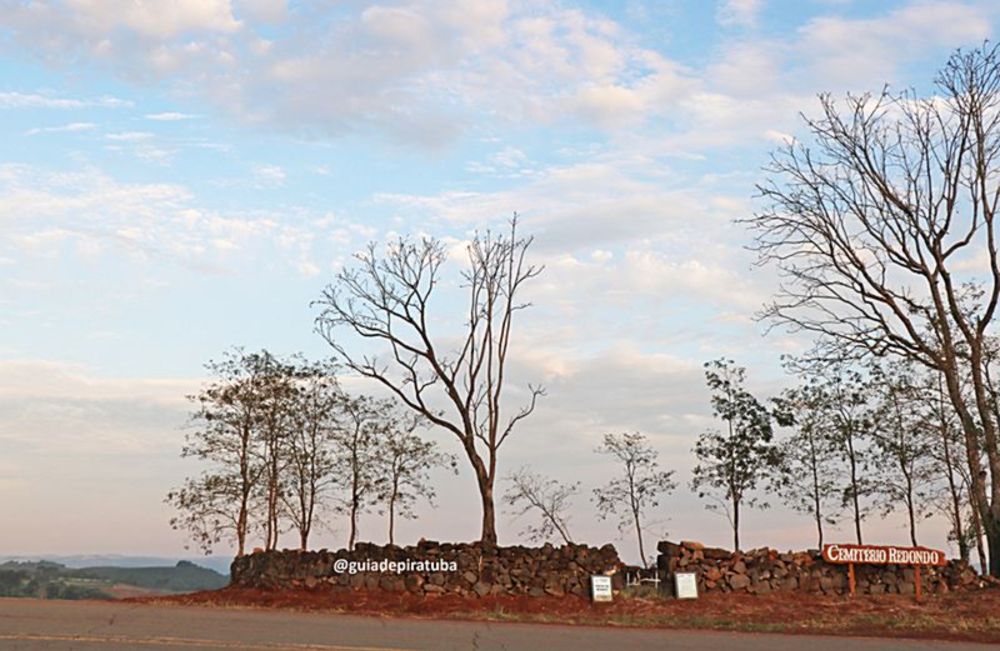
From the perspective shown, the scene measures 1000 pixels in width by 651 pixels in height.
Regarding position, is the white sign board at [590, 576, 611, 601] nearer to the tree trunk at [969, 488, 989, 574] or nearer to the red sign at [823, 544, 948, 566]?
the red sign at [823, 544, 948, 566]

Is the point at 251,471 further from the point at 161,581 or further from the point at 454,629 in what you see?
the point at 454,629

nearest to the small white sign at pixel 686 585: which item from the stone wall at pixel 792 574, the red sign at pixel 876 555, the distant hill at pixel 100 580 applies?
the stone wall at pixel 792 574

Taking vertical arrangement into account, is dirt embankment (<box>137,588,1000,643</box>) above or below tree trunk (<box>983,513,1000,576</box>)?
below

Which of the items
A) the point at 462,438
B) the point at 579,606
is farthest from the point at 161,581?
the point at 579,606

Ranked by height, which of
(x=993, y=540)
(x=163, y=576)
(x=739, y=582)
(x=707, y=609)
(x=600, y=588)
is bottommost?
(x=707, y=609)

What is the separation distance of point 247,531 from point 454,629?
17.4m

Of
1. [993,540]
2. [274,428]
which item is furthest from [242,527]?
[993,540]

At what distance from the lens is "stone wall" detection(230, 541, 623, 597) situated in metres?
28.5

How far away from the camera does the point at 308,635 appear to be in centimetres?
1675

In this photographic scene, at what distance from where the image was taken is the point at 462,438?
33.2m

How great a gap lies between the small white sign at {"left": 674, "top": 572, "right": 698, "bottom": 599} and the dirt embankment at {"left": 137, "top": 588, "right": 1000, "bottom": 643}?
0.31m

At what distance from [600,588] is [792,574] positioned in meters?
4.81

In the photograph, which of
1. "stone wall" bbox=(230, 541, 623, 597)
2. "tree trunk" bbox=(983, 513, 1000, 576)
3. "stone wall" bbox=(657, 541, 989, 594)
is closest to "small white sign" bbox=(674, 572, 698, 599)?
"stone wall" bbox=(657, 541, 989, 594)

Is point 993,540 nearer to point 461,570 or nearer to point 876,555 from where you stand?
point 876,555
